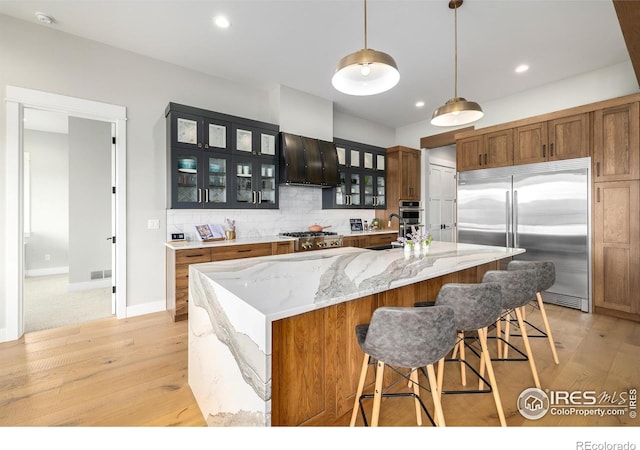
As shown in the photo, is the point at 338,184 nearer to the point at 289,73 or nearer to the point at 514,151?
the point at 289,73

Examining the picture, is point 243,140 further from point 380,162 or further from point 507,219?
point 507,219

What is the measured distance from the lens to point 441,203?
644cm

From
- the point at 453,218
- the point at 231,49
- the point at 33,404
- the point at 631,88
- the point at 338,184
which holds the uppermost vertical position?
the point at 231,49

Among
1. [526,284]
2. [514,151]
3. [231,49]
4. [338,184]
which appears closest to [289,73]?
[231,49]

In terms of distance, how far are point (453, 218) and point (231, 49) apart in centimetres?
559

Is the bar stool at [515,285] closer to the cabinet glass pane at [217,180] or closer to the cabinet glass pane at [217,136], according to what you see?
the cabinet glass pane at [217,180]

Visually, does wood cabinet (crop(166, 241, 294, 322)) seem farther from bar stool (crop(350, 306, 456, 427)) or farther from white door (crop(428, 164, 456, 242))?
white door (crop(428, 164, 456, 242))

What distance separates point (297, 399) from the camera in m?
1.52

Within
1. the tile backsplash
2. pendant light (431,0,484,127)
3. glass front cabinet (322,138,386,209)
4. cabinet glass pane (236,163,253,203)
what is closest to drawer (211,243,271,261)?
the tile backsplash

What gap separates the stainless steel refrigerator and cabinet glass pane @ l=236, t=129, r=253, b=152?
3.47 meters

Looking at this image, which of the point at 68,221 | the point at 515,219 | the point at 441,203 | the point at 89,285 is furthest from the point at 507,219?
the point at 68,221

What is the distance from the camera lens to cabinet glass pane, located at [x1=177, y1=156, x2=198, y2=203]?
3.63 m

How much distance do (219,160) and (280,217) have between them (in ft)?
4.32

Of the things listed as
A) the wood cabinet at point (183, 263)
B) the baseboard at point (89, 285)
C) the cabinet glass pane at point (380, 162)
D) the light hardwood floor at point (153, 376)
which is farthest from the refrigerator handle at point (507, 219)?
the baseboard at point (89, 285)
